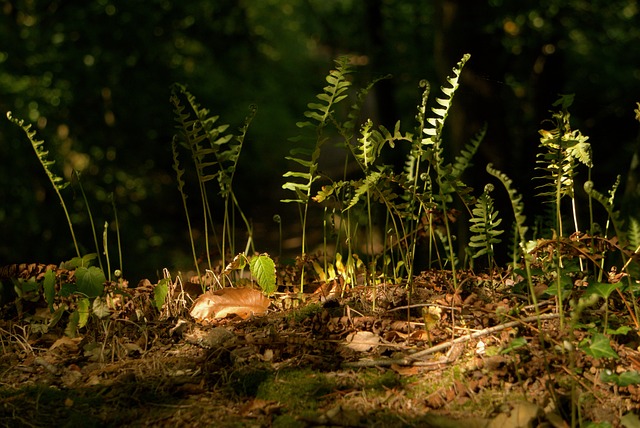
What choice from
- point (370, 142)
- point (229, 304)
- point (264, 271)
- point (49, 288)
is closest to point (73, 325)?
point (49, 288)

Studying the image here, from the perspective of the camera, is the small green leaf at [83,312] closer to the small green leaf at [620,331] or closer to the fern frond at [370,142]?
the fern frond at [370,142]

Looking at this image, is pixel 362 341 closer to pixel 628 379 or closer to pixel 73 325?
pixel 628 379

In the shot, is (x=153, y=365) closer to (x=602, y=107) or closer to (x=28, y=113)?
(x=28, y=113)

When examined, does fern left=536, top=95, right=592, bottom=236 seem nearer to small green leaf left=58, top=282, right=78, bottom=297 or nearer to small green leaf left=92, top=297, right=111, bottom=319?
small green leaf left=92, top=297, right=111, bottom=319

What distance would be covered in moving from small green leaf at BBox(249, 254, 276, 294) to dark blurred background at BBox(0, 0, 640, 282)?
2.96 m

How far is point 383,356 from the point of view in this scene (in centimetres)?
240

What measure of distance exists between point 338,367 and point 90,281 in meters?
1.00

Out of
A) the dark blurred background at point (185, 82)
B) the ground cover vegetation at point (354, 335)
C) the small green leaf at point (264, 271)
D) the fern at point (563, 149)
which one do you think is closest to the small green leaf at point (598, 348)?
the ground cover vegetation at point (354, 335)

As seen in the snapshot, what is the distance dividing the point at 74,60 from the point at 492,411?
7.09 metres

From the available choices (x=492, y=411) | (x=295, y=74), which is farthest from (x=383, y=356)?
(x=295, y=74)

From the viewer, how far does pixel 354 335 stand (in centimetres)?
254

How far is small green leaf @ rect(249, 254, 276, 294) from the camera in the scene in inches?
110

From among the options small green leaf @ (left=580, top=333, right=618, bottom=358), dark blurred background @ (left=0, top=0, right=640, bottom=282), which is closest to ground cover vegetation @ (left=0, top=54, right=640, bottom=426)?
small green leaf @ (left=580, top=333, right=618, bottom=358)

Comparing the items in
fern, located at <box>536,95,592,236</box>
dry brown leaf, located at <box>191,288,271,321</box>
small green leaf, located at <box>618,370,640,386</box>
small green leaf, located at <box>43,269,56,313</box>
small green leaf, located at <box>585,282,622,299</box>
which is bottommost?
dry brown leaf, located at <box>191,288,271,321</box>
